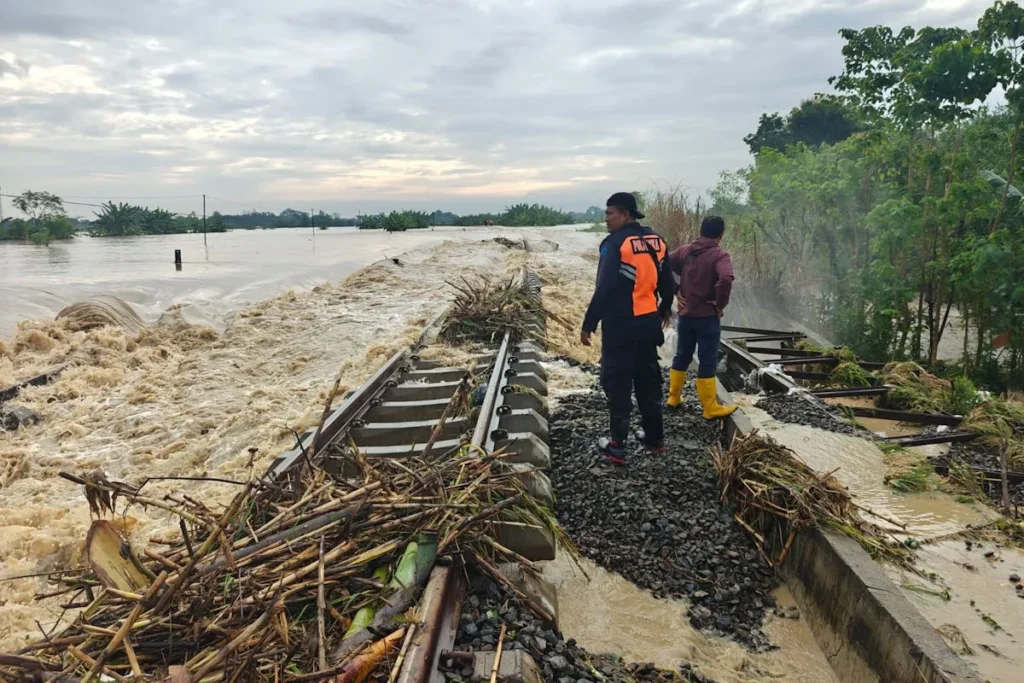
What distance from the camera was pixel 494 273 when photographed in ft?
70.9

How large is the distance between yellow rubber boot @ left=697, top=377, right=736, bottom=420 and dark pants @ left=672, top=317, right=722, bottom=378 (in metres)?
0.06

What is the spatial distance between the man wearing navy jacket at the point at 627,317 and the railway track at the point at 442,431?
28.4 inches

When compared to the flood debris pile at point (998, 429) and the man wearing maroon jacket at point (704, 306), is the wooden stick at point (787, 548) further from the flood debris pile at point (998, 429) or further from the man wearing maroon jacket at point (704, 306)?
the flood debris pile at point (998, 429)

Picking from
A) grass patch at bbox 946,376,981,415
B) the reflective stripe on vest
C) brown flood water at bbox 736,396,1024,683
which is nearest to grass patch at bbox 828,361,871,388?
grass patch at bbox 946,376,981,415

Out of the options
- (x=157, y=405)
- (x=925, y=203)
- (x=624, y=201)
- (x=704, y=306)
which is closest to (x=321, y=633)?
(x=624, y=201)

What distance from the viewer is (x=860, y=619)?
10.5ft

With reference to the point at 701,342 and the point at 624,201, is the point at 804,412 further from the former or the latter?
the point at 624,201

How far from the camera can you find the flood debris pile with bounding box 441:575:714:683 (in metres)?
2.73

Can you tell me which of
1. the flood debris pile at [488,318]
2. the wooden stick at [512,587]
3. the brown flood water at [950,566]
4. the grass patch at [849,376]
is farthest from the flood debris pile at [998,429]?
the flood debris pile at [488,318]

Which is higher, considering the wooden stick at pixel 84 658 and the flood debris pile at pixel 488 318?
the flood debris pile at pixel 488 318

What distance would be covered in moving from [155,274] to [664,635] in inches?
559

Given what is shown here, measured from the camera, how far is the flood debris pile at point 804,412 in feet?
21.8

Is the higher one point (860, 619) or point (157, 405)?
point (860, 619)

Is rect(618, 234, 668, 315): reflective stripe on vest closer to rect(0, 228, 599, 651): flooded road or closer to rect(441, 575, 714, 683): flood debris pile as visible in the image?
rect(441, 575, 714, 683): flood debris pile
